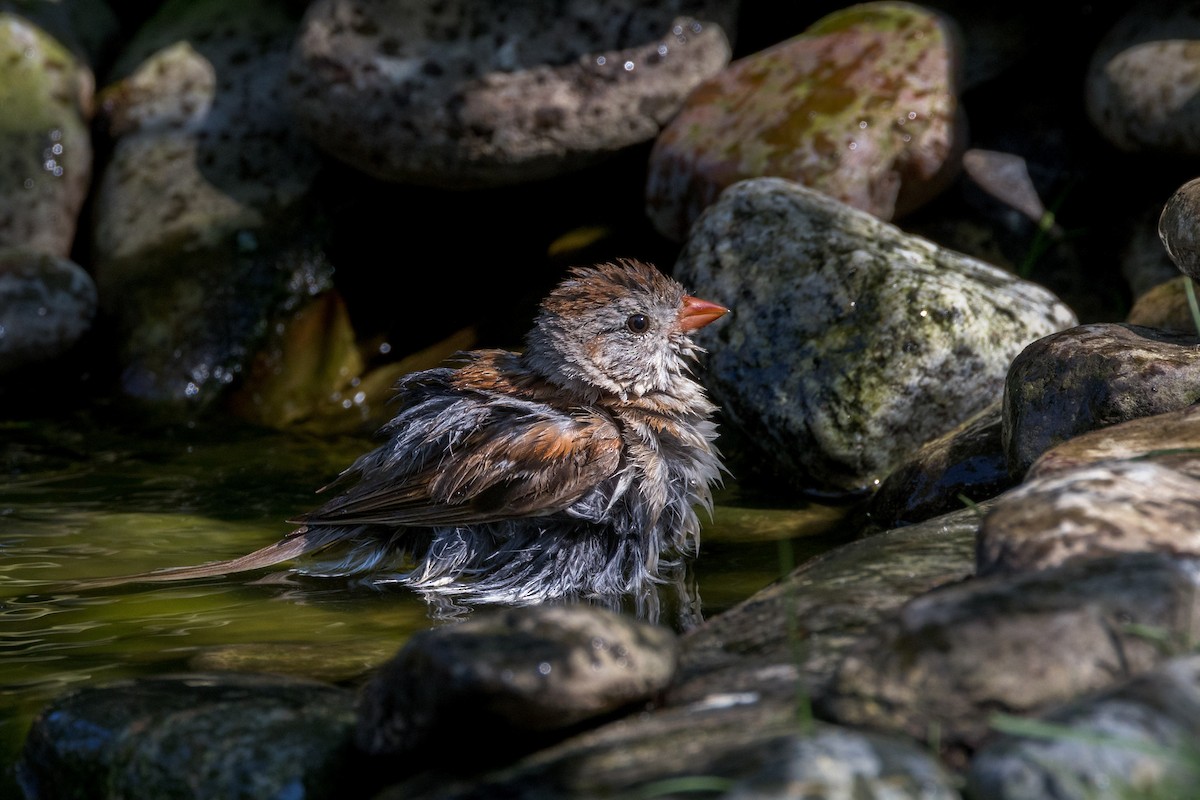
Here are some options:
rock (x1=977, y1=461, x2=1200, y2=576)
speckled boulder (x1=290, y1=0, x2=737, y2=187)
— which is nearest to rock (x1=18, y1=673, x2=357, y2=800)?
rock (x1=977, y1=461, x2=1200, y2=576)

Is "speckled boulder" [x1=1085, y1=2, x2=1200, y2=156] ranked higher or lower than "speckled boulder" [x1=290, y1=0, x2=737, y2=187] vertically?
lower

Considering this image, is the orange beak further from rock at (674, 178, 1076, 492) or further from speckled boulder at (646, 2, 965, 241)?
speckled boulder at (646, 2, 965, 241)

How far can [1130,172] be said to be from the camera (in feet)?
25.7

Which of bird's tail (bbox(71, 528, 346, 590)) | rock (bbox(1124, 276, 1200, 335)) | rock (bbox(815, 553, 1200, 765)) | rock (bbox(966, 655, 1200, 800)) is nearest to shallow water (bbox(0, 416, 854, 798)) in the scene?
bird's tail (bbox(71, 528, 346, 590))

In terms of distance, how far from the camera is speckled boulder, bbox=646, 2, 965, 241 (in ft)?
24.0

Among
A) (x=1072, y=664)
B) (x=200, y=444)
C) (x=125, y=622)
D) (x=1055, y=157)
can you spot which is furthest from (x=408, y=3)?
(x=1072, y=664)

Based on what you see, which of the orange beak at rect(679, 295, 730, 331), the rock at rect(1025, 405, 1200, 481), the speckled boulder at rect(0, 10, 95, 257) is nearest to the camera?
the rock at rect(1025, 405, 1200, 481)

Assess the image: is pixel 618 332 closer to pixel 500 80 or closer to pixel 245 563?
pixel 245 563

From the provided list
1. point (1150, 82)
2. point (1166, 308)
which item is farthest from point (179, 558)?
point (1150, 82)

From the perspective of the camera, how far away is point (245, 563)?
523 cm

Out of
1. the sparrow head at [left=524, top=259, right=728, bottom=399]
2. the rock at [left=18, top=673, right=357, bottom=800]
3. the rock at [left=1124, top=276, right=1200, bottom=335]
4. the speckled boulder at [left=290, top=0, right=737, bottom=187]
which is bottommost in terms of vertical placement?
the rock at [left=18, top=673, right=357, bottom=800]

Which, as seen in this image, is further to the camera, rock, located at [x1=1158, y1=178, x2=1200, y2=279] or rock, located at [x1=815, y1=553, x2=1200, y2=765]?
rock, located at [x1=1158, y1=178, x2=1200, y2=279]

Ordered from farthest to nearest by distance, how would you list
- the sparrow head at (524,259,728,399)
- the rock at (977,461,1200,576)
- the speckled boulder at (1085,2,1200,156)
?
the speckled boulder at (1085,2,1200,156) → the sparrow head at (524,259,728,399) → the rock at (977,461,1200,576)

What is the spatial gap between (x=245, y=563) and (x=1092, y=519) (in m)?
3.40
